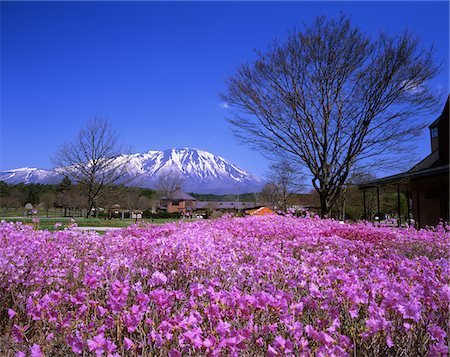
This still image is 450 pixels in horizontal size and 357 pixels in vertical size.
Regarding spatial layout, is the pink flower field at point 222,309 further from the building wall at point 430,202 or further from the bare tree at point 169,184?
the bare tree at point 169,184

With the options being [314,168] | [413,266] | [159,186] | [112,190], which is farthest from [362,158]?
[159,186]

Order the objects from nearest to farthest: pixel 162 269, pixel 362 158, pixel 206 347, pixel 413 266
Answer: pixel 206 347
pixel 413 266
pixel 162 269
pixel 362 158

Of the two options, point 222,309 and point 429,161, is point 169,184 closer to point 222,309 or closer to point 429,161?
point 429,161

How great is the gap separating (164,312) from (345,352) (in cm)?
87

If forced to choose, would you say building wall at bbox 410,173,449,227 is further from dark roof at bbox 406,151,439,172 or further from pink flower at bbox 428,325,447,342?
pink flower at bbox 428,325,447,342

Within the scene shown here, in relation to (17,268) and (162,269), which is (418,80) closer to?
(162,269)

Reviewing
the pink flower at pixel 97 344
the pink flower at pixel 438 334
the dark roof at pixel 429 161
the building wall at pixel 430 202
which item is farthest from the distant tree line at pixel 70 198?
the pink flower at pixel 438 334

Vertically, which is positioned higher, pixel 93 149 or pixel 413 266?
pixel 93 149

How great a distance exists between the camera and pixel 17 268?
10.9ft

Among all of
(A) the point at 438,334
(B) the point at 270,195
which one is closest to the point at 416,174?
(A) the point at 438,334

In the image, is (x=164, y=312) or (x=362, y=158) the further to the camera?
(x=362, y=158)

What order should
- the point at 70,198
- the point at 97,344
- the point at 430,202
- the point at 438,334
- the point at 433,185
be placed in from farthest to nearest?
the point at 70,198 → the point at 430,202 → the point at 433,185 → the point at 438,334 → the point at 97,344

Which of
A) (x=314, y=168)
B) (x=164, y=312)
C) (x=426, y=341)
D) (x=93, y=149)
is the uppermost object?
(x=93, y=149)

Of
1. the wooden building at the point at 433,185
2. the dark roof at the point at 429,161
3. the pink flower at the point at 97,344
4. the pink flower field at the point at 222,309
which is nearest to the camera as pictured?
the pink flower at the point at 97,344
